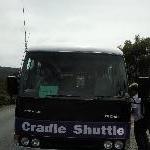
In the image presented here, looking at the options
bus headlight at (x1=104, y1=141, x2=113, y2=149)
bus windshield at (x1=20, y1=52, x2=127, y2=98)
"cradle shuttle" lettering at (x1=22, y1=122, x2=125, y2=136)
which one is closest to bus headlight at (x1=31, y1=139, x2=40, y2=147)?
"cradle shuttle" lettering at (x1=22, y1=122, x2=125, y2=136)

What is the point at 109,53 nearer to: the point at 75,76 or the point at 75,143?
the point at 75,76

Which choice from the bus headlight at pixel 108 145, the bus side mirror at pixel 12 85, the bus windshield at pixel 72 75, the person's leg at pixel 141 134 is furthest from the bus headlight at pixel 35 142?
the person's leg at pixel 141 134

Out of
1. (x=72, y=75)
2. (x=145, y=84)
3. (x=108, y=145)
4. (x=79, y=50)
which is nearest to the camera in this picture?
(x=108, y=145)

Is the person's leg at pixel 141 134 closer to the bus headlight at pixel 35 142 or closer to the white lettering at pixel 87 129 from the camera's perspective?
the white lettering at pixel 87 129

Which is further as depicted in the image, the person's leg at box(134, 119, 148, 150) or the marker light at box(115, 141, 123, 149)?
the person's leg at box(134, 119, 148, 150)

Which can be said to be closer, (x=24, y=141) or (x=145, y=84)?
(x=24, y=141)

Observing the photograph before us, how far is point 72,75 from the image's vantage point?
9.31 m

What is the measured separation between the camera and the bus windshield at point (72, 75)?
9.14 metres

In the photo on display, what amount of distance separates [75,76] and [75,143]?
1.22 metres

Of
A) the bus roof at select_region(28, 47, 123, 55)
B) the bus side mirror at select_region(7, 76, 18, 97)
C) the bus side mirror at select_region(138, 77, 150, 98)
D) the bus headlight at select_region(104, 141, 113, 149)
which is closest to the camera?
the bus headlight at select_region(104, 141, 113, 149)

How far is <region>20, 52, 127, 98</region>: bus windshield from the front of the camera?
30.0 feet

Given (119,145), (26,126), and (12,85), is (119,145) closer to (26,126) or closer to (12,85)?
(26,126)

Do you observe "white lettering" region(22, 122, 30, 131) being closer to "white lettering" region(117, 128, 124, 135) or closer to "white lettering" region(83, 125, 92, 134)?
"white lettering" region(83, 125, 92, 134)

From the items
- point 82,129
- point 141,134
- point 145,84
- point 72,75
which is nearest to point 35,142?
point 82,129
